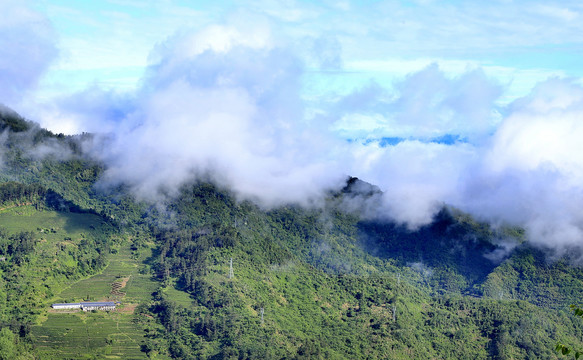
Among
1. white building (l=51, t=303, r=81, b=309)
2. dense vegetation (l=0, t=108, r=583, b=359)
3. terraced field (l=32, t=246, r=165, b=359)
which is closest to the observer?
terraced field (l=32, t=246, r=165, b=359)

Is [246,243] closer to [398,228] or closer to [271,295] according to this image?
[271,295]

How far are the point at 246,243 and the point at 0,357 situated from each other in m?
41.7

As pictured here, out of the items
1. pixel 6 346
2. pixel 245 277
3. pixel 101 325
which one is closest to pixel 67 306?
pixel 101 325

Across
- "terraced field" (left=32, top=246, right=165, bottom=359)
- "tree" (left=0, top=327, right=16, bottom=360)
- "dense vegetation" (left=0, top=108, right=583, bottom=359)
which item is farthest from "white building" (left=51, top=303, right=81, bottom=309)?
"tree" (left=0, top=327, right=16, bottom=360)

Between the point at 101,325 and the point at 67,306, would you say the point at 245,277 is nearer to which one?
the point at 101,325

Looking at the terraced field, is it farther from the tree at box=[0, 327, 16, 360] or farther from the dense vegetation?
the tree at box=[0, 327, 16, 360]

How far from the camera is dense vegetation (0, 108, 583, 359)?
249ft

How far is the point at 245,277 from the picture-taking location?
89.1 meters

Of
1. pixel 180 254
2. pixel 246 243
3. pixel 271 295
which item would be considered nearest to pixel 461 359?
pixel 271 295

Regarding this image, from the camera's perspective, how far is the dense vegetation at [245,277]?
76.0m

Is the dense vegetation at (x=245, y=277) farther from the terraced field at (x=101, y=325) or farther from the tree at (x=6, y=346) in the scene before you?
the terraced field at (x=101, y=325)

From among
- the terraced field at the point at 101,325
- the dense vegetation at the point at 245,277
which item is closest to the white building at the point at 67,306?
the terraced field at the point at 101,325

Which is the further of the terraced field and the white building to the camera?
the white building

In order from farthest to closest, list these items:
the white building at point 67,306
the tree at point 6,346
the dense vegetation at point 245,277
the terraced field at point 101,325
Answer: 1. the white building at point 67,306
2. the dense vegetation at point 245,277
3. the terraced field at point 101,325
4. the tree at point 6,346
